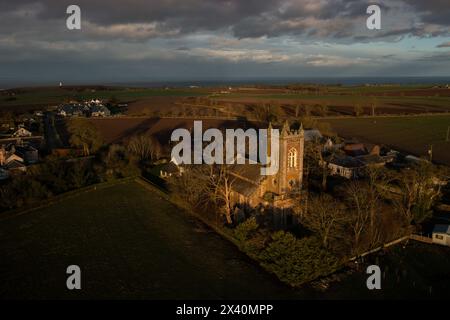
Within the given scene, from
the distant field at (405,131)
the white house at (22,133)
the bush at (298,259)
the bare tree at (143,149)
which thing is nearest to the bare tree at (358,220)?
the bush at (298,259)

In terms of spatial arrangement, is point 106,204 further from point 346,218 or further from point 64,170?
point 346,218

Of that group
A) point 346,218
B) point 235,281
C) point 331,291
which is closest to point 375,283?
point 331,291

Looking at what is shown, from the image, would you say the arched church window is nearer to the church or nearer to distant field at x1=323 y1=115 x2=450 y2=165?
the church

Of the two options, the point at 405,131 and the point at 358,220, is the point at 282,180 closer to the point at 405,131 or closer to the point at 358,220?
the point at 358,220

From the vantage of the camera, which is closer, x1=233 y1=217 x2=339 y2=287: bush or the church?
x1=233 y1=217 x2=339 y2=287: bush

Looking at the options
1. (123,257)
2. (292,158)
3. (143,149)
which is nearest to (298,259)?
(292,158)

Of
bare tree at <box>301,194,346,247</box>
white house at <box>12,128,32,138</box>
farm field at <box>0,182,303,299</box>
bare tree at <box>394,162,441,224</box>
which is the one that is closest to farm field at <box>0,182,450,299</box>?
farm field at <box>0,182,303,299</box>
